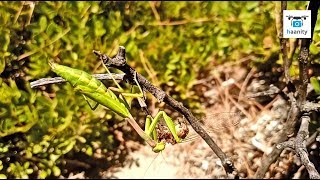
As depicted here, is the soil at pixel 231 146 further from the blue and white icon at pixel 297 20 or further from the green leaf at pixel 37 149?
the blue and white icon at pixel 297 20

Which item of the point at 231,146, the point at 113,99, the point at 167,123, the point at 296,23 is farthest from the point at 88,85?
the point at 231,146

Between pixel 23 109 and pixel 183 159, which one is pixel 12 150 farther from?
pixel 183 159

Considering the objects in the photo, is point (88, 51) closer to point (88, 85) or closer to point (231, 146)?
point (231, 146)

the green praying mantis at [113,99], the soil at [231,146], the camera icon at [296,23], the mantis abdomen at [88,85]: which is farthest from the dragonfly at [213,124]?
the soil at [231,146]

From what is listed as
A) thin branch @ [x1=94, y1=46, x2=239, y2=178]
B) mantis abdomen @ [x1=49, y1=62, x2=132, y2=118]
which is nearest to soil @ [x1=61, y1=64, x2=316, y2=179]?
thin branch @ [x1=94, y1=46, x2=239, y2=178]

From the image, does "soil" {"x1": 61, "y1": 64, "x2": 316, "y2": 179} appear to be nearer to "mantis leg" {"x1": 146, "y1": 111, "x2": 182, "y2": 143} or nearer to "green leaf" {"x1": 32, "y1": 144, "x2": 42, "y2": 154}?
"green leaf" {"x1": 32, "y1": 144, "x2": 42, "y2": 154}

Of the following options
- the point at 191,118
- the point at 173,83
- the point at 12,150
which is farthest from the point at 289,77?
the point at 12,150
